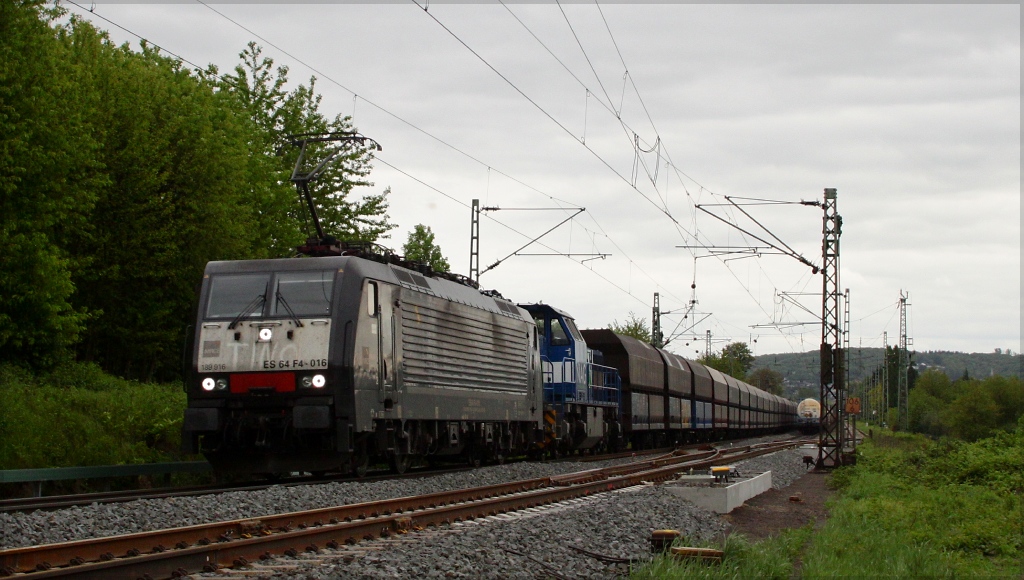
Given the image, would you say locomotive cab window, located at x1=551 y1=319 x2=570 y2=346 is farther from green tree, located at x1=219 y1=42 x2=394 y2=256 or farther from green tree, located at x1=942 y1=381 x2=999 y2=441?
green tree, located at x1=942 y1=381 x2=999 y2=441

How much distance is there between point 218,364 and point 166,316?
1498 cm

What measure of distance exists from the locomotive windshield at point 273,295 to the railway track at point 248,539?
377 cm

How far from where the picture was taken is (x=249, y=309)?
625 inches

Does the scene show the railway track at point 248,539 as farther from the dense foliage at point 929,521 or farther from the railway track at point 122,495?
the dense foliage at point 929,521

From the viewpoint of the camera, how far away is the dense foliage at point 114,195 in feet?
73.8

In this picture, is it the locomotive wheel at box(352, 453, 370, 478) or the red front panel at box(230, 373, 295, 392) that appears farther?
the locomotive wheel at box(352, 453, 370, 478)

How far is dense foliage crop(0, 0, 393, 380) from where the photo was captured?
2250 centimetres

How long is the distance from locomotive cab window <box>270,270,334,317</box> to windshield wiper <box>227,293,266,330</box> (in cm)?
21

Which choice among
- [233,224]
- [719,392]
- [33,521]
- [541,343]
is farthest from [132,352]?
[719,392]

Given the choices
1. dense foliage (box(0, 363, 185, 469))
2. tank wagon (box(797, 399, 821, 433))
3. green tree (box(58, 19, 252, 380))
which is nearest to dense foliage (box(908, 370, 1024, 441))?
tank wagon (box(797, 399, 821, 433))

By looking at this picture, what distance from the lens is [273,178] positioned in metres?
36.5

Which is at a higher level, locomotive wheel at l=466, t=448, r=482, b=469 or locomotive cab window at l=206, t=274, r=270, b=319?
locomotive cab window at l=206, t=274, r=270, b=319

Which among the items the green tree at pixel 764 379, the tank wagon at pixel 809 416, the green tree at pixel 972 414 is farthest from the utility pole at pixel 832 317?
the green tree at pixel 764 379

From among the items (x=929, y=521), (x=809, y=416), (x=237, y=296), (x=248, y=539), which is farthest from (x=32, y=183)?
(x=809, y=416)
